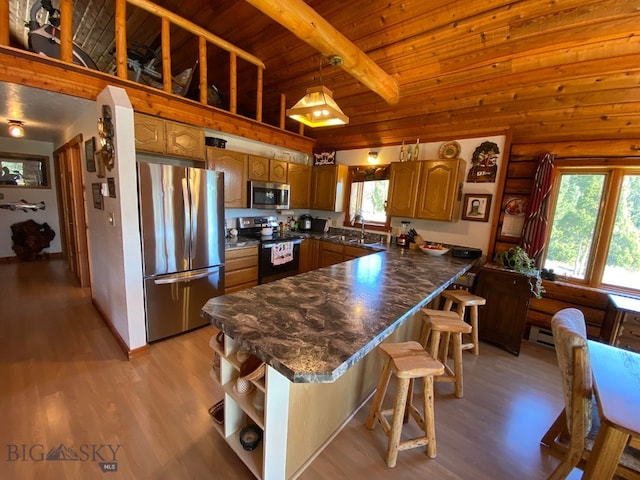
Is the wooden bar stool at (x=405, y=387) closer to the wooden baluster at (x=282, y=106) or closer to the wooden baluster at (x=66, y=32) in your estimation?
the wooden baluster at (x=66, y=32)

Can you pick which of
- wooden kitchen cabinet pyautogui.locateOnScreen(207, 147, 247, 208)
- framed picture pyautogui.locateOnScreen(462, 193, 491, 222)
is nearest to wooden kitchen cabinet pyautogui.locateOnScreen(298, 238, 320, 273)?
wooden kitchen cabinet pyautogui.locateOnScreen(207, 147, 247, 208)

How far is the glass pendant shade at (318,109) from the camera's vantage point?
1.85m

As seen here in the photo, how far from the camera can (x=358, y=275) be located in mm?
2156

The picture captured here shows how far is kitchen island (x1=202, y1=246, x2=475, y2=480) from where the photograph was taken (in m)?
1.07

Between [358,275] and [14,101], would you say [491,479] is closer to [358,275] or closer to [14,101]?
[358,275]

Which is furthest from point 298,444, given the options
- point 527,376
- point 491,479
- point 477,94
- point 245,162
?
point 477,94

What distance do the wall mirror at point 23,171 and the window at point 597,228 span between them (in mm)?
8609

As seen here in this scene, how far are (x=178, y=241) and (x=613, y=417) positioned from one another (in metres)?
Answer: 3.15

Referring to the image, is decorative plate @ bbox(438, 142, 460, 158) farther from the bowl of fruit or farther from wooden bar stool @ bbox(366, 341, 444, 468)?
wooden bar stool @ bbox(366, 341, 444, 468)

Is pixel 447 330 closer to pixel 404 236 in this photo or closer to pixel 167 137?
pixel 404 236

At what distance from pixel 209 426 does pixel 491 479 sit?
5.82 ft

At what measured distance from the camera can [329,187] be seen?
14.6 ft

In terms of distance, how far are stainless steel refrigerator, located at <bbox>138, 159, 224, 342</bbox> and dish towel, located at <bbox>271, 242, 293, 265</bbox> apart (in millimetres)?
903

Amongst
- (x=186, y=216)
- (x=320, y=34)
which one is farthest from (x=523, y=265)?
(x=186, y=216)
